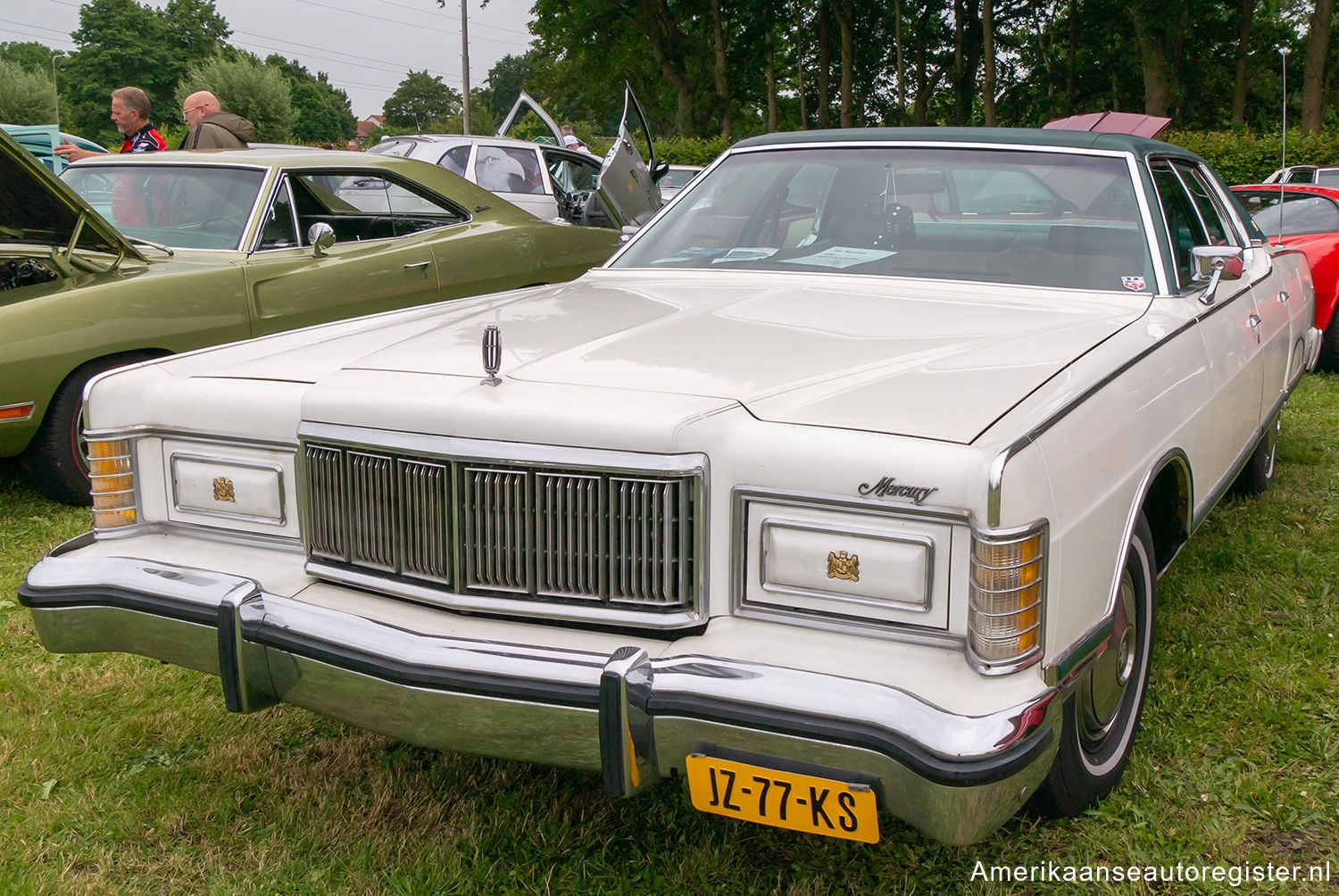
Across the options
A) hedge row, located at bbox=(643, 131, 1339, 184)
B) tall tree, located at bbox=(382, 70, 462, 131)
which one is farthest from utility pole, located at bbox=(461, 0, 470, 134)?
tall tree, located at bbox=(382, 70, 462, 131)

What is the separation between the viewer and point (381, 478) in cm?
223

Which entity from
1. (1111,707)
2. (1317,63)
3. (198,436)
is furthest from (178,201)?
(1317,63)

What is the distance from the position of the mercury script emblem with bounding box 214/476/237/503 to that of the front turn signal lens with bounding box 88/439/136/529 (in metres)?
0.25

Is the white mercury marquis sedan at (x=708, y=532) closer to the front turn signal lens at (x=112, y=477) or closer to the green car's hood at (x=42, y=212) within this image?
the front turn signal lens at (x=112, y=477)

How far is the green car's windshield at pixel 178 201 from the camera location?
5375 mm

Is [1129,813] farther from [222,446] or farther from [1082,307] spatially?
[222,446]

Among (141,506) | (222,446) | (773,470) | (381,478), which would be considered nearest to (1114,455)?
(773,470)

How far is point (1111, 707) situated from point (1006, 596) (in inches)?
32.0

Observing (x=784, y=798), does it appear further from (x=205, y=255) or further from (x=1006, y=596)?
(x=205, y=255)

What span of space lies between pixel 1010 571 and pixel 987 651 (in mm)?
141

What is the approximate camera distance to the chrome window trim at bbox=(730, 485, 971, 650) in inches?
72.9

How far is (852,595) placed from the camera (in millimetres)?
1932

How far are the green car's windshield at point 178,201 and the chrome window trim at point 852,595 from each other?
4.13m

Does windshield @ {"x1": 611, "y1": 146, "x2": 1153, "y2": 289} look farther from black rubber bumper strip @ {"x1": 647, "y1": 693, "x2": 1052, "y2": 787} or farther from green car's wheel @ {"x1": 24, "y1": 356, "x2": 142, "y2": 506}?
green car's wheel @ {"x1": 24, "y1": 356, "x2": 142, "y2": 506}
